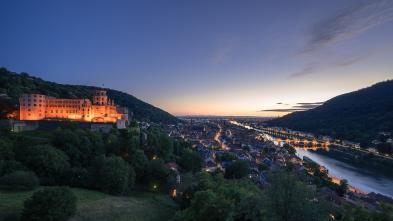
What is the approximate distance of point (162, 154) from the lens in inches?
1726

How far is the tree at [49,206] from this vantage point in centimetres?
1759

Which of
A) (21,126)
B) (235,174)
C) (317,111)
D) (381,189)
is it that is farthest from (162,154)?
(317,111)

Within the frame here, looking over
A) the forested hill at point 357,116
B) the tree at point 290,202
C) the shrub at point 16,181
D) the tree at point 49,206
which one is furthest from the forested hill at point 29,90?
the forested hill at point 357,116

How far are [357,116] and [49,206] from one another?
5962 inches

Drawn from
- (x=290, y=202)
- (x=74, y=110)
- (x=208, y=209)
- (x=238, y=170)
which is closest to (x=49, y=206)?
(x=208, y=209)

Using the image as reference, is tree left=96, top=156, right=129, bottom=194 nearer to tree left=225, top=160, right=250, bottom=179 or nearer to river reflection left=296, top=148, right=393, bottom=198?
tree left=225, top=160, right=250, bottom=179

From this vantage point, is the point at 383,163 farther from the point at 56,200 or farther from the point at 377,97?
the point at 377,97

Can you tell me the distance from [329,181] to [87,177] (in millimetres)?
34302

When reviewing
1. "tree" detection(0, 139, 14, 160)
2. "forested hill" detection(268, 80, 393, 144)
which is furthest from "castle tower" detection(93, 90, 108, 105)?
"forested hill" detection(268, 80, 393, 144)

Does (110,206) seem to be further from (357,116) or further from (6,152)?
(357,116)

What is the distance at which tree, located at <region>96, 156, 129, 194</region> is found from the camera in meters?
26.7

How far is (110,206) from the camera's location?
22.9m

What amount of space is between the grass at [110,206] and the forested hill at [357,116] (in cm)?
9070

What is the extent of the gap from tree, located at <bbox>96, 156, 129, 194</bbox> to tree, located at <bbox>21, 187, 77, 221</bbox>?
7.68m
